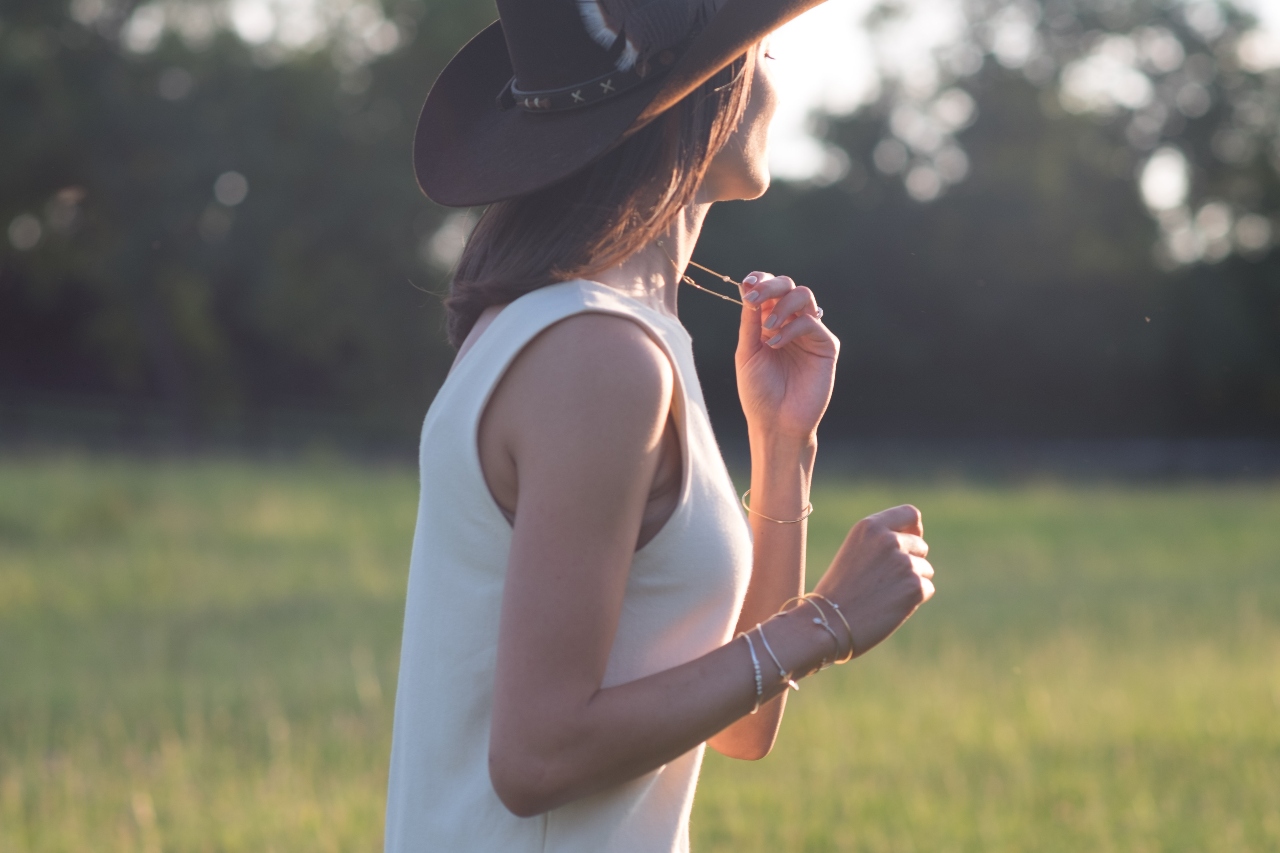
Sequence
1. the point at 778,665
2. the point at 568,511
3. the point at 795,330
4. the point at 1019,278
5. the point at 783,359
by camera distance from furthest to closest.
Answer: the point at 1019,278 < the point at 783,359 < the point at 795,330 < the point at 778,665 < the point at 568,511

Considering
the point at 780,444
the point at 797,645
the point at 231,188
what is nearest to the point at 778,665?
the point at 797,645

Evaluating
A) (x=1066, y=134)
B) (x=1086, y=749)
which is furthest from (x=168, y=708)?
(x=1066, y=134)

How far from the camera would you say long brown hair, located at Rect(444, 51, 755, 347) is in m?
1.29

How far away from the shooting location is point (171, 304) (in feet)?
113

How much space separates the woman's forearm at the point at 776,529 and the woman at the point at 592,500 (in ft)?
0.65

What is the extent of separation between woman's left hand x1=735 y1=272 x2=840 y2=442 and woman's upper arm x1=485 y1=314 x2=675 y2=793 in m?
0.42

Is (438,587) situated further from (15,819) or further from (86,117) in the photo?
(86,117)

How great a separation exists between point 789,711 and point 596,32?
5164mm

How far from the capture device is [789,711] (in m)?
6.07

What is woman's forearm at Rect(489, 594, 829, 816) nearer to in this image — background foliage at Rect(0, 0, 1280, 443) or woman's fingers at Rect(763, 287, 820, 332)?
woman's fingers at Rect(763, 287, 820, 332)

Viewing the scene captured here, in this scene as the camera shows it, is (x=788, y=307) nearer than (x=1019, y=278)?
Result: Yes

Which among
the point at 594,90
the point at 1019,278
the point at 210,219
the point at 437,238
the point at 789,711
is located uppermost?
the point at 210,219

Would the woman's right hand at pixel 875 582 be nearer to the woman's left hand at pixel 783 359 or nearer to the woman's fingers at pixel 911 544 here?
the woman's fingers at pixel 911 544

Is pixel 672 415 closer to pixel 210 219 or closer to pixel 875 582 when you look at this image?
pixel 875 582
